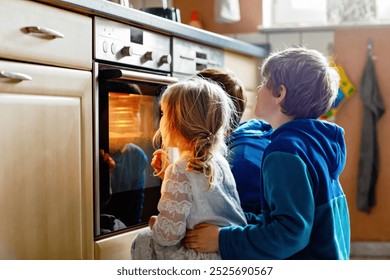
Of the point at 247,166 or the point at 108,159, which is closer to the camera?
the point at 247,166

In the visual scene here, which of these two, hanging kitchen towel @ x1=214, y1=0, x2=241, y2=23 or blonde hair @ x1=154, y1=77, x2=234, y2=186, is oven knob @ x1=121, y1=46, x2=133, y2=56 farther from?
hanging kitchen towel @ x1=214, y1=0, x2=241, y2=23

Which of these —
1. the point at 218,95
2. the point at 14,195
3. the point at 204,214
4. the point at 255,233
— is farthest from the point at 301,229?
the point at 14,195

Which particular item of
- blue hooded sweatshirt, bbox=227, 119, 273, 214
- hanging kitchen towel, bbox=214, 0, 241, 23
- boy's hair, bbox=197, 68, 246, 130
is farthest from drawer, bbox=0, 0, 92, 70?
hanging kitchen towel, bbox=214, 0, 241, 23

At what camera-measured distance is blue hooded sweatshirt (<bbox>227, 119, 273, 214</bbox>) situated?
1.84 meters

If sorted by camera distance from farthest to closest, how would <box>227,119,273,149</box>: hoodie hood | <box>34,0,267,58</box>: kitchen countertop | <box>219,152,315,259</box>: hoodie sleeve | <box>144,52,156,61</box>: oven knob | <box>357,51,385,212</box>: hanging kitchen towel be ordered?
<box>357,51,385,212</box>: hanging kitchen towel → <box>144,52,156,61</box>: oven knob → <box>227,119,273,149</box>: hoodie hood → <box>34,0,267,58</box>: kitchen countertop → <box>219,152,315,259</box>: hoodie sleeve

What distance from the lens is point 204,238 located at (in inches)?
61.3

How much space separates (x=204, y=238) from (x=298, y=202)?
0.82 feet

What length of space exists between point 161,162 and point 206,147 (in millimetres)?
229

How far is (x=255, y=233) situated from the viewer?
151cm

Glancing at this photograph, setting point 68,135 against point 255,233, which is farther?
point 68,135

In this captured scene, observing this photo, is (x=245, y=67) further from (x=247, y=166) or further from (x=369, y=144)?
(x=247, y=166)

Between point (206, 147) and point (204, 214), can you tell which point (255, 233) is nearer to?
Answer: point (204, 214)

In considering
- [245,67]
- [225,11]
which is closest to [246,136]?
[245,67]
